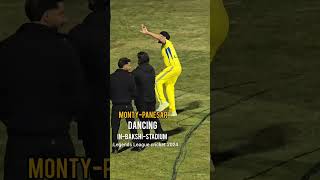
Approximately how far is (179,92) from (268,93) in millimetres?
1608

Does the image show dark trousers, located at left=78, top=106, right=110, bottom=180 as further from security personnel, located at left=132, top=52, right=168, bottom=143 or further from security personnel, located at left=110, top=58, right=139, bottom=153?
security personnel, located at left=132, top=52, right=168, bottom=143

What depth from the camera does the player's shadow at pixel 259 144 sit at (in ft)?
17.6

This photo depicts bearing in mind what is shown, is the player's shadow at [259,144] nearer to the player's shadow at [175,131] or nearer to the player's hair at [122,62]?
the player's shadow at [175,131]

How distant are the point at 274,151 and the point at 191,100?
958 millimetres

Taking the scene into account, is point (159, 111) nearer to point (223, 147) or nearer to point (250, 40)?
point (223, 147)

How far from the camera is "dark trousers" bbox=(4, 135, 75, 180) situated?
3387mm

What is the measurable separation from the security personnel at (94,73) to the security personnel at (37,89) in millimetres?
355

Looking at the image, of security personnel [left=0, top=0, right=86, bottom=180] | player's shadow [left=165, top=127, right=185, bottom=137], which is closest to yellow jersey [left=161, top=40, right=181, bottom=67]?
player's shadow [left=165, top=127, right=185, bottom=137]

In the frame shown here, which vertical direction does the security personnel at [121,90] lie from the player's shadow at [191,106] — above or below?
above

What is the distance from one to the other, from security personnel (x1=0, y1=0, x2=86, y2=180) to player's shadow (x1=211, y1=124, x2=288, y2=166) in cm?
217

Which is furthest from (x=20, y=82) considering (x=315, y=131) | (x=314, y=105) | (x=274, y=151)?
(x=314, y=105)

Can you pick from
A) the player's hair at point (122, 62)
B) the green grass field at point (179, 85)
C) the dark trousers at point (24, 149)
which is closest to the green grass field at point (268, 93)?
the green grass field at point (179, 85)

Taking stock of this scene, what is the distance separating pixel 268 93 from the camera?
22.9 ft

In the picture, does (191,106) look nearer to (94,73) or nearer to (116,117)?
(116,117)
